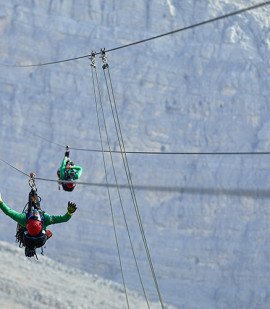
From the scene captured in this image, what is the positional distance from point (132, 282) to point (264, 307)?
665 inches

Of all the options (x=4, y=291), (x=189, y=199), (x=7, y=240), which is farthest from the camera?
(x=189, y=199)

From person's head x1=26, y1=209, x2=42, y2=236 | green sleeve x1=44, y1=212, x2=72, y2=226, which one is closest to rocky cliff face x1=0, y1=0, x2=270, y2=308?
green sleeve x1=44, y1=212, x2=72, y2=226

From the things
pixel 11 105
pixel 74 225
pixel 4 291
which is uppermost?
pixel 11 105

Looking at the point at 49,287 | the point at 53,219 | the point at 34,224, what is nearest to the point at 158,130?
the point at 49,287

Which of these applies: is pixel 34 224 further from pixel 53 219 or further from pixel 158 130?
pixel 158 130

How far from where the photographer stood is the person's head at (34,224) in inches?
1682

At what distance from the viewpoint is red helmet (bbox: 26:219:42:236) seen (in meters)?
42.7

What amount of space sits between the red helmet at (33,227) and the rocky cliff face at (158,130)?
134 m

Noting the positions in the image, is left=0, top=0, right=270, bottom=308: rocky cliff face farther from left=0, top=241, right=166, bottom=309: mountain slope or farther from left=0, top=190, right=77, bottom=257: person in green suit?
left=0, top=190, right=77, bottom=257: person in green suit

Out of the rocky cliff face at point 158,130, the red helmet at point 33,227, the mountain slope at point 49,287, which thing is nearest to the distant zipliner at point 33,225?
the red helmet at point 33,227

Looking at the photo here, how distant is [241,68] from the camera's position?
622 feet

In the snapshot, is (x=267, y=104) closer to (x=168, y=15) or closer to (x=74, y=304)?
(x=168, y=15)

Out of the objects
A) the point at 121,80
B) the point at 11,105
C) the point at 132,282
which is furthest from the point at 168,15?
the point at 132,282

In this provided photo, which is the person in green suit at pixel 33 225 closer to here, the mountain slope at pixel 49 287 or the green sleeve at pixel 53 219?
the green sleeve at pixel 53 219
